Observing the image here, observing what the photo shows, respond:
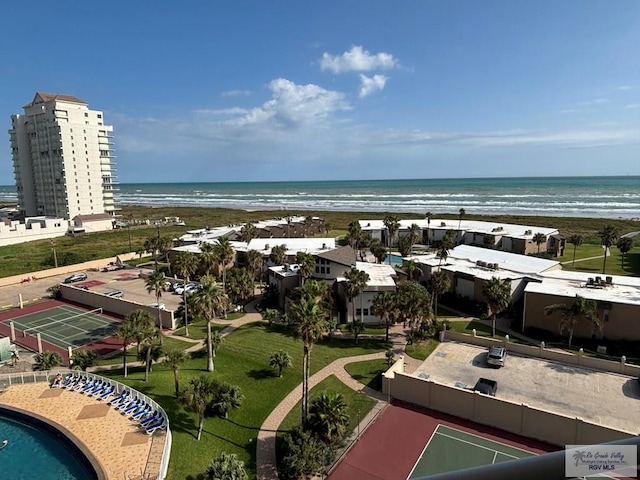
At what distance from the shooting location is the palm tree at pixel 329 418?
25.5 metres

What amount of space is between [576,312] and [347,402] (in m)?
22.5

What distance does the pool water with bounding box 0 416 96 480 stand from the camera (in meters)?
23.7

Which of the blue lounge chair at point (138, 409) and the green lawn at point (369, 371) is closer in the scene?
the blue lounge chair at point (138, 409)

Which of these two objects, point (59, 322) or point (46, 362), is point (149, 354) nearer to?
point (46, 362)

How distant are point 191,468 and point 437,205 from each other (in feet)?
519

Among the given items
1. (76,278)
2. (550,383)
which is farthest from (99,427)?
(76,278)

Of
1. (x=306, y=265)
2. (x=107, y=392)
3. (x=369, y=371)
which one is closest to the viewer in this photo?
(x=107, y=392)

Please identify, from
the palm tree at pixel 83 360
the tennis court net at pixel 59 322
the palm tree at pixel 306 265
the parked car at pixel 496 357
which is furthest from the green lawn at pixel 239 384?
the tennis court net at pixel 59 322

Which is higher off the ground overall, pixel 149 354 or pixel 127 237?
pixel 127 237

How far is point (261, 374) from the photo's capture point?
34.6 m

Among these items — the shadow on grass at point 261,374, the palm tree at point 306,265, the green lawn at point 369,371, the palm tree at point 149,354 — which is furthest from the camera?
the palm tree at point 306,265

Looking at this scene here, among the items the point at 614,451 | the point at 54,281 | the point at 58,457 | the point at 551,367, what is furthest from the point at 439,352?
the point at 54,281

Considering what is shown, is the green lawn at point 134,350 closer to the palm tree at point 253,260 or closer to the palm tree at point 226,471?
the palm tree at point 253,260

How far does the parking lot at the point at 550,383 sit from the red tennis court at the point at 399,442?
12.7 feet
